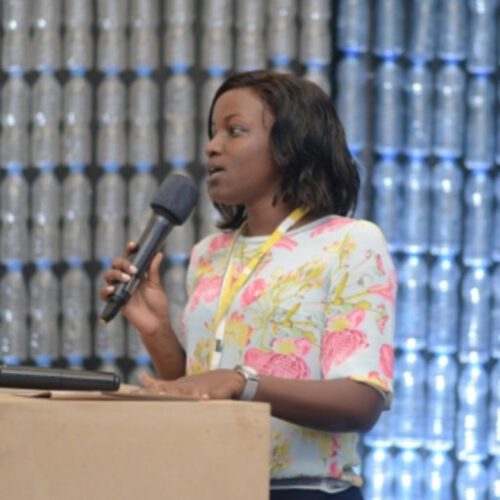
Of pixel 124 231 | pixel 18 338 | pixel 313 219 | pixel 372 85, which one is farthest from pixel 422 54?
pixel 313 219

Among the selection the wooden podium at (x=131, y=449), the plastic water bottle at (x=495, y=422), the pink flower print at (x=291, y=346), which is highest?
the pink flower print at (x=291, y=346)

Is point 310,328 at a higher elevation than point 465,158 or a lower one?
lower

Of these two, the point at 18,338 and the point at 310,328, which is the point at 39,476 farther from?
the point at 18,338

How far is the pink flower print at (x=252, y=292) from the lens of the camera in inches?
67.1

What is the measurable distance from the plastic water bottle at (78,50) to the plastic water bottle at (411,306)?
0.95 m

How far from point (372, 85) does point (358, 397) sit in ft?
6.00

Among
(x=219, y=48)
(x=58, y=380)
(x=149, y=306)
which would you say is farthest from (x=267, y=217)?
(x=219, y=48)

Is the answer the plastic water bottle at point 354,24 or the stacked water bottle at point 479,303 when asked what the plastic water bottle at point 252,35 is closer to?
the plastic water bottle at point 354,24

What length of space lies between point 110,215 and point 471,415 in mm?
1030

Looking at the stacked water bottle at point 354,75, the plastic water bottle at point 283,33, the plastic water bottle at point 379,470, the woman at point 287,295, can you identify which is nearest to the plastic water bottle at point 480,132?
the stacked water bottle at point 354,75

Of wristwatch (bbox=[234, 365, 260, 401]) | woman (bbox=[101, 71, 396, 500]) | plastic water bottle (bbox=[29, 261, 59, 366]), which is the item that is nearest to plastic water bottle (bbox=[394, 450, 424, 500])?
plastic water bottle (bbox=[29, 261, 59, 366])

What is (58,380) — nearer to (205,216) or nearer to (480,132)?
(205,216)

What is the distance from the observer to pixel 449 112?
3342 millimetres

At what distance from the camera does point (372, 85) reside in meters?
3.33
